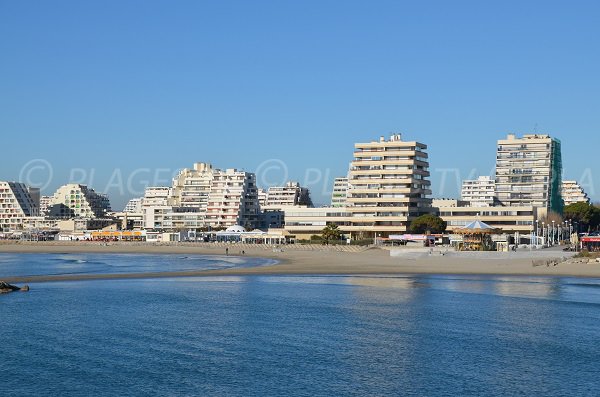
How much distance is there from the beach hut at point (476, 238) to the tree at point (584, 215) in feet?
252

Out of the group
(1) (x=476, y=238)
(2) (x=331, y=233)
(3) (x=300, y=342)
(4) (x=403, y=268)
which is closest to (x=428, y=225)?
(2) (x=331, y=233)

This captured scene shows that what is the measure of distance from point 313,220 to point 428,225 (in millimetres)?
24688

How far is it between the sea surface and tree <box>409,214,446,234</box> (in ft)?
280

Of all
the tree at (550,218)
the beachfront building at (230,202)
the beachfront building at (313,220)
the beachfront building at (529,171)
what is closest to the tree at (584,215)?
the beachfront building at (529,171)

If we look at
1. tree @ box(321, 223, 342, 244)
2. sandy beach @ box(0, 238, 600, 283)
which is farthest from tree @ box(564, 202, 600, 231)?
sandy beach @ box(0, 238, 600, 283)

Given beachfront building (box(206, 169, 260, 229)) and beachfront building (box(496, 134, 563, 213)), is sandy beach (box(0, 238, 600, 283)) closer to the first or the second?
beachfront building (box(496, 134, 563, 213))

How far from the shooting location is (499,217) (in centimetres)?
14888

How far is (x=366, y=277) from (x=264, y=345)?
121 ft

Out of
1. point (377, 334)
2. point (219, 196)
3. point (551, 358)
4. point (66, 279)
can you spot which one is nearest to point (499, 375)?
point (551, 358)

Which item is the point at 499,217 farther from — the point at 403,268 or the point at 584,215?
the point at 403,268

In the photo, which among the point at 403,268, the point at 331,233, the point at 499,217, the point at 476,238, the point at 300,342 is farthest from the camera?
the point at 499,217

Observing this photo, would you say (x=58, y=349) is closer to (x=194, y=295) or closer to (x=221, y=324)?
(x=221, y=324)

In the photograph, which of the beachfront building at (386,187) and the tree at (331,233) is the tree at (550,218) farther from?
the tree at (331,233)

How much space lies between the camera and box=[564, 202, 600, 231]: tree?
569 ft
